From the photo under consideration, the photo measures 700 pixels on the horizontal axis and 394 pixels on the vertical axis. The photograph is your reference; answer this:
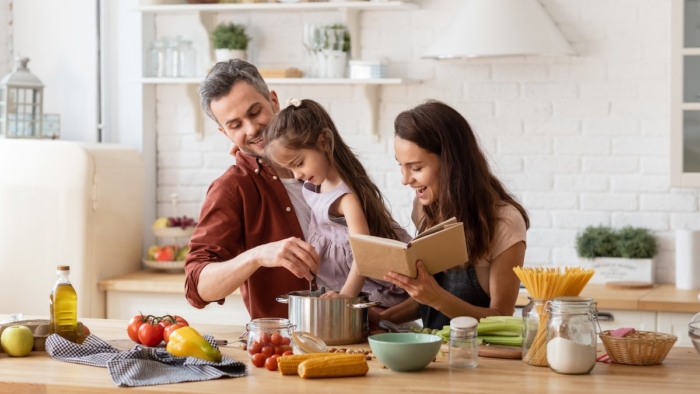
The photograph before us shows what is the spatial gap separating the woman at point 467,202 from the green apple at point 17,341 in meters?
0.97

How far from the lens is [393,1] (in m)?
4.68

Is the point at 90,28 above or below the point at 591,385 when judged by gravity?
above

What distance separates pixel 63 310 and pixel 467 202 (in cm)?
117

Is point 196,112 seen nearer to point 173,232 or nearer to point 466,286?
point 173,232

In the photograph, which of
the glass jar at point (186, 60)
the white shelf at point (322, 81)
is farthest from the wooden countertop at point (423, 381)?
the glass jar at point (186, 60)

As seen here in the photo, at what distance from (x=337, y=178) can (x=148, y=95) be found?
246 centimetres

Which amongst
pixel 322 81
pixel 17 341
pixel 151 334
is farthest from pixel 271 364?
pixel 322 81

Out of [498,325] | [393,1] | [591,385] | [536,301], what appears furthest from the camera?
[393,1]

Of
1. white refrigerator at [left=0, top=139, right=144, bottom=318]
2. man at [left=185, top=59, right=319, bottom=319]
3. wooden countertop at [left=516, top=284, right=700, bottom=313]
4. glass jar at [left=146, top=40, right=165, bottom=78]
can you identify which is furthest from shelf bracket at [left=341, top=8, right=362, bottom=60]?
man at [left=185, top=59, right=319, bottom=319]

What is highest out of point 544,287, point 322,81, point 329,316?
point 322,81

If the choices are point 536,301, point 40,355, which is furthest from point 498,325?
point 40,355

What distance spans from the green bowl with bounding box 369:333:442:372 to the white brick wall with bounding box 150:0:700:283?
240 cm

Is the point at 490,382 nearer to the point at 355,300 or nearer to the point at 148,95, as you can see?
the point at 355,300

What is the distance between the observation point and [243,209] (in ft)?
9.88
